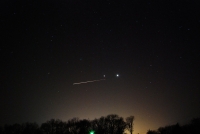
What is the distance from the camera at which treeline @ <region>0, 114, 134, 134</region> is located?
220 ft

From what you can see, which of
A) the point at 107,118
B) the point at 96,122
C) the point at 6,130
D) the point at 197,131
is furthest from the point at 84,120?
the point at 197,131

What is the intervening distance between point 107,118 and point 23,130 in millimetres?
32927

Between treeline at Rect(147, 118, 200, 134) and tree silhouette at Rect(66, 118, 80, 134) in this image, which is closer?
treeline at Rect(147, 118, 200, 134)

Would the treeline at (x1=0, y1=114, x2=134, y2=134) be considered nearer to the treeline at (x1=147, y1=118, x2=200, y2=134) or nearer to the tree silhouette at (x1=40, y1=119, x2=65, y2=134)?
the tree silhouette at (x1=40, y1=119, x2=65, y2=134)

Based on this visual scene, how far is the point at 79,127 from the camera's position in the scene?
67.5 metres

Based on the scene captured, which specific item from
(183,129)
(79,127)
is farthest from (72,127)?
(183,129)

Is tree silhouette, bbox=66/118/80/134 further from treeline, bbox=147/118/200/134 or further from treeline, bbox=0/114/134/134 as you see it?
treeline, bbox=147/118/200/134

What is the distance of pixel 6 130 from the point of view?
67.7 meters

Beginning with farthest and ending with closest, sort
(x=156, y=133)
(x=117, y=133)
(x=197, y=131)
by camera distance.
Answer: (x=156, y=133) → (x=117, y=133) → (x=197, y=131)

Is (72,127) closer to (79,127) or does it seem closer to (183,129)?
(79,127)

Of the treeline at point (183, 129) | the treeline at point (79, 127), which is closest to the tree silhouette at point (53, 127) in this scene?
the treeline at point (79, 127)

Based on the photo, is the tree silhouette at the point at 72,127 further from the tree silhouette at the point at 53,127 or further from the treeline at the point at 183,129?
the treeline at the point at 183,129

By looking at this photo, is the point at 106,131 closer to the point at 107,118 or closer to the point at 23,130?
the point at 107,118

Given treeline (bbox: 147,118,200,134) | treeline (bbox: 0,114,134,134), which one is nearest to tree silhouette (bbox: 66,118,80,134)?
treeline (bbox: 0,114,134,134)
